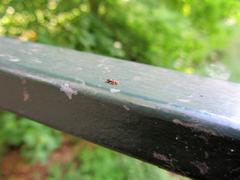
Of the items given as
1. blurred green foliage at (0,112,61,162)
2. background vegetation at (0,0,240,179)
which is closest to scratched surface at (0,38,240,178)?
background vegetation at (0,0,240,179)

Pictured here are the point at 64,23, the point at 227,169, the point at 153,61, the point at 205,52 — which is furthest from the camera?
A: the point at 205,52

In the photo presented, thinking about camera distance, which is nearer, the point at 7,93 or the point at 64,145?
the point at 7,93

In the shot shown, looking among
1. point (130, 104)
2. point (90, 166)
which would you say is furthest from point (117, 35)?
point (130, 104)

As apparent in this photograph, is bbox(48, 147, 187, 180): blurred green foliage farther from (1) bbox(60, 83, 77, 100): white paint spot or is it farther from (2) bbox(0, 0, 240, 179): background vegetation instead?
(1) bbox(60, 83, 77, 100): white paint spot

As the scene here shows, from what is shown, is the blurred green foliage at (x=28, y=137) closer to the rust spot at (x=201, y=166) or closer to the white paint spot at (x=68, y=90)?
the white paint spot at (x=68, y=90)

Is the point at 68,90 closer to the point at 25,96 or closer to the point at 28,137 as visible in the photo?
the point at 25,96

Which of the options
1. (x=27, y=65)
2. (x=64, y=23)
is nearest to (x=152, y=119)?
(x=27, y=65)

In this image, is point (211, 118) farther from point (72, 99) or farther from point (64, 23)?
point (64, 23)
